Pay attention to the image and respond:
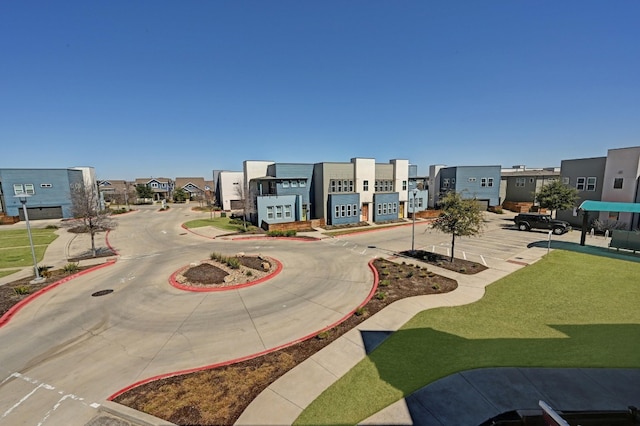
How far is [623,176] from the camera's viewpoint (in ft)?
87.6

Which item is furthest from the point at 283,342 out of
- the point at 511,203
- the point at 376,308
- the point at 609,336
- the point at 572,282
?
the point at 511,203

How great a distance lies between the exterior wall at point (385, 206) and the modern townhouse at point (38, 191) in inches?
1648

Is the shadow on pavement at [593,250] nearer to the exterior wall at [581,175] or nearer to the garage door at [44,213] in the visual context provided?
the exterior wall at [581,175]

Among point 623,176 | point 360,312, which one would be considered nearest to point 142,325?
point 360,312

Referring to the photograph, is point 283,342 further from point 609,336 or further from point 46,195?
point 46,195

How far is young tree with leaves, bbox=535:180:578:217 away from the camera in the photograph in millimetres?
30484

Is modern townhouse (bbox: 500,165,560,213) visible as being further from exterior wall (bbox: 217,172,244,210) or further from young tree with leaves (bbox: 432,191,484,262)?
exterior wall (bbox: 217,172,244,210)

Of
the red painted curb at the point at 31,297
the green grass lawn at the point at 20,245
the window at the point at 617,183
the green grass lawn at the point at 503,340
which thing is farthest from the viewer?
the window at the point at 617,183

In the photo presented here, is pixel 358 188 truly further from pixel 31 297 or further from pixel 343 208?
pixel 31 297

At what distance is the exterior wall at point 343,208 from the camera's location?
115 feet

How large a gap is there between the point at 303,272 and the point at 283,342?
25.5ft

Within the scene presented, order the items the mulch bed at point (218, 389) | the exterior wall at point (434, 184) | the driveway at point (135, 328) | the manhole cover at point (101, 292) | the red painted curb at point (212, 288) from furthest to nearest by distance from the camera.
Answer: the exterior wall at point (434, 184)
the red painted curb at point (212, 288)
the manhole cover at point (101, 292)
the driveway at point (135, 328)
the mulch bed at point (218, 389)

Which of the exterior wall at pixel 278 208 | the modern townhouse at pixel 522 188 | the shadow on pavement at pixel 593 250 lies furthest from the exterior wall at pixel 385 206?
the modern townhouse at pixel 522 188

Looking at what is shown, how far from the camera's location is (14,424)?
661 cm
